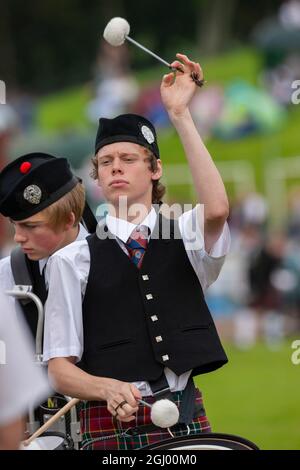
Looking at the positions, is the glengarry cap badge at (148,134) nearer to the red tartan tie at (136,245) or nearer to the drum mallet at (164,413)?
the red tartan tie at (136,245)

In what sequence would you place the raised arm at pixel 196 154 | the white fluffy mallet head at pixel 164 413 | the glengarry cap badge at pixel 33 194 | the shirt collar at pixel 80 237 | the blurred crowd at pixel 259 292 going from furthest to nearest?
the blurred crowd at pixel 259 292 → the shirt collar at pixel 80 237 → the glengarry cap badge at pixel 33 194 → the raised arm at pixel 196 154 → the white fluffy mallet head at pixel 164 413

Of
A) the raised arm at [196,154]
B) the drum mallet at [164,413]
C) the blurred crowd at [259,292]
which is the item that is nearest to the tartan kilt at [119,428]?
the drum mallet at [164,413]

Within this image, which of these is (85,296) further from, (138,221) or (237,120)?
(237,120)

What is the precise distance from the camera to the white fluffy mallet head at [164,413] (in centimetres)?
447

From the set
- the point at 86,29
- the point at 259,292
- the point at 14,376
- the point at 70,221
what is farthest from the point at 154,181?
the point at 86,29

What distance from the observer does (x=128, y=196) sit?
507cm

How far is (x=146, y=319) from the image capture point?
16.2 ft

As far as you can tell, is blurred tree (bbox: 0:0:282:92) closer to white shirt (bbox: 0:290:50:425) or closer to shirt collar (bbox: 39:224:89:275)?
shirt collar (bbox: 39:224:89:275)

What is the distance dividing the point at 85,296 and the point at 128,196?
0.42 metres

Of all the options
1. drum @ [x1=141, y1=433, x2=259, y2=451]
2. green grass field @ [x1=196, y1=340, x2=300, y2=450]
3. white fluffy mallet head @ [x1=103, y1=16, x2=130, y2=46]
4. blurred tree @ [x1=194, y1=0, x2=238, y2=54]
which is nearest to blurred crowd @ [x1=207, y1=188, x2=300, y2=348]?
green grass field @ [x1=196, y1=340, x2=300, y2=450]

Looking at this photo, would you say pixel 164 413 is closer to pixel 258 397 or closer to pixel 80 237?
pixel 80 237

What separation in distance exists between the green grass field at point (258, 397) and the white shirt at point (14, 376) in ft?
23.7
